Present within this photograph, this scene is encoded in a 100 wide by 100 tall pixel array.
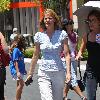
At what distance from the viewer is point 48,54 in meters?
7.28

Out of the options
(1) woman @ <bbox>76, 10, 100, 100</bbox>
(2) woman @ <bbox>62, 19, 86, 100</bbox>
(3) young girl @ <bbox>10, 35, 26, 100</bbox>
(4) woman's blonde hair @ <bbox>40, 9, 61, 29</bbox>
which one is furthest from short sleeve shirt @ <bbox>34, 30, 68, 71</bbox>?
(2) woman @ <bbox>62, 19, 86, 100</bbox>

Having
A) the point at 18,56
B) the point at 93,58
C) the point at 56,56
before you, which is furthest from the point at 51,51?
the point at 18,56

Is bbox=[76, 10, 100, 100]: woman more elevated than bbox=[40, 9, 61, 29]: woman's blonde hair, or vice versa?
bbox=[40, 9, 61, 29]: woman's blonde hair

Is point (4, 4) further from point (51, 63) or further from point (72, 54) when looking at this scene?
point (51, 63)

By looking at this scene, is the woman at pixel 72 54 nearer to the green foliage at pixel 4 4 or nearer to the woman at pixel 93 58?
the woman at pixel 93 58

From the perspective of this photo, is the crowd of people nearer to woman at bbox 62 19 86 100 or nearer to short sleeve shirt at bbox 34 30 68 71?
short sleeve shirt at bbox 34 30 68 71

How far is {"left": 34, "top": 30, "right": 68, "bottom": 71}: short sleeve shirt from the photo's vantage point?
7.24m

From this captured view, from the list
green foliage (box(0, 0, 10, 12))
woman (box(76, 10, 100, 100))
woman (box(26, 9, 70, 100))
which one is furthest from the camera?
green foliage (box(0, 0, 10, 12))

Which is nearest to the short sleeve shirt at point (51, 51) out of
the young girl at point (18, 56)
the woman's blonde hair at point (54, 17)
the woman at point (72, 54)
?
the woman's blonde hair at point (54, 17)

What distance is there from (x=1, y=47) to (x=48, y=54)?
3.12 feet

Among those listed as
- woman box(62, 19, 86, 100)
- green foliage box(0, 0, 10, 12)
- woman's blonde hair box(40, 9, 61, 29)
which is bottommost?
woman box(62, 19, 86, 100)

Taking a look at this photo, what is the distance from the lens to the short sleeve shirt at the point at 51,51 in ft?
23.7

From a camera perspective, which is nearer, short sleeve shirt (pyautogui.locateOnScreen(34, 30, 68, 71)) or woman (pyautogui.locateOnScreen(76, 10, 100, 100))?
short sleeve shirt (pyautogui.locateOnScreen(34, 30, 68, 71))

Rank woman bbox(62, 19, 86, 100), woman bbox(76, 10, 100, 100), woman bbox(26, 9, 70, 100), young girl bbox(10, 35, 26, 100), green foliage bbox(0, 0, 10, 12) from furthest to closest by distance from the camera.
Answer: green foliage bbox(0, 0, 10, 12)
woman bbox(62, 19, 86, 100)
young girl bbox(10, 35, 26, 100)
woman bbox(76, 10, 100, 100)
woman bbox(26, 9, 70, 100)
